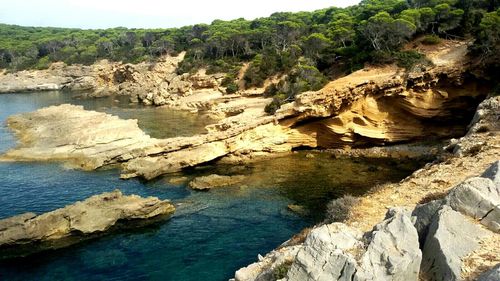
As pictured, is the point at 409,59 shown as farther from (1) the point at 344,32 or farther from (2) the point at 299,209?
(2) the point at 299,209

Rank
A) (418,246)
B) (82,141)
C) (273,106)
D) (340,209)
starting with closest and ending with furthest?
(418,246), (340,209), (82,141), (273,106)

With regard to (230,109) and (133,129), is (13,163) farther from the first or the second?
(230,109)

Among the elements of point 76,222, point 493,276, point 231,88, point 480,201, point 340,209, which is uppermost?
point 480,201

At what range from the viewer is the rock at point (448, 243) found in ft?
35.9

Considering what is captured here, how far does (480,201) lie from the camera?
12930 mm

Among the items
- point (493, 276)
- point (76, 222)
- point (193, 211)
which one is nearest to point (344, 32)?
point (193, 211)

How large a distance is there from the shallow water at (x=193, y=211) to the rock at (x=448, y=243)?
1166cm

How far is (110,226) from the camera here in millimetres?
26500

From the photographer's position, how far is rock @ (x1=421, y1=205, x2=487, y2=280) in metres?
11.0

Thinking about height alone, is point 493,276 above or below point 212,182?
above

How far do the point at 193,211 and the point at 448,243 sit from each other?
19.8 metres

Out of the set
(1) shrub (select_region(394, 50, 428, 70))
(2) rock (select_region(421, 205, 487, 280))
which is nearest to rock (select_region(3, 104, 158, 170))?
(1) shrub (select_region(394, 50, 428, 70))

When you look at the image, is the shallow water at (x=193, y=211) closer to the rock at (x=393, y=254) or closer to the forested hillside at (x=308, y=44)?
the rock at (x=393, y=254)

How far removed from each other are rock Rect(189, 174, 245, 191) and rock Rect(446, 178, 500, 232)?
858 inches
